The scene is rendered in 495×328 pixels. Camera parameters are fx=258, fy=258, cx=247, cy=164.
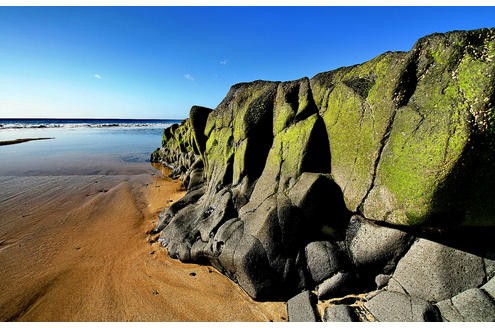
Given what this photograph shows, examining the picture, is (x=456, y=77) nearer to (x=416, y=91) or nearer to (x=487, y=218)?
(x=416, y=91)

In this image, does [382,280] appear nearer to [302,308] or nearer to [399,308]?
[399,308]

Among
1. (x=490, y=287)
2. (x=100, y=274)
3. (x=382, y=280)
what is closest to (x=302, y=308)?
(x=382, y=280)

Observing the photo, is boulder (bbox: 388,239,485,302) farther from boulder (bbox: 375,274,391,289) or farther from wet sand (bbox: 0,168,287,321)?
wet sand (bbox: 0,168,287,321)

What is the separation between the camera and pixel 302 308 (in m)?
5.04

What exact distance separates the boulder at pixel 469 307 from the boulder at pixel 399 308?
0.18 metres

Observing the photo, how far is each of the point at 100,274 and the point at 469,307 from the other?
782 cm

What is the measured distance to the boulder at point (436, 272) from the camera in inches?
175

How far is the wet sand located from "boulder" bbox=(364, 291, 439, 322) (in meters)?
1.73

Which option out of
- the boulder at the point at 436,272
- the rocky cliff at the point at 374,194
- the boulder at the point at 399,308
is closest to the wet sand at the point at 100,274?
the rocky cliff at the point at 374,194

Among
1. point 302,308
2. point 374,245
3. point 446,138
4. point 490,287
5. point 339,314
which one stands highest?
point 446,138

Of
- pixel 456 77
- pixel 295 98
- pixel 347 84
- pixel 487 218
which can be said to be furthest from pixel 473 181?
pixel 295 98

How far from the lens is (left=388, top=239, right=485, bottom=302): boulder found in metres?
4.44

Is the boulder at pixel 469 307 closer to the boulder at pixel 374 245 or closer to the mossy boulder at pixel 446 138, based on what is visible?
the boulder at pixel 374 245

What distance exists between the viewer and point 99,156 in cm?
2630
